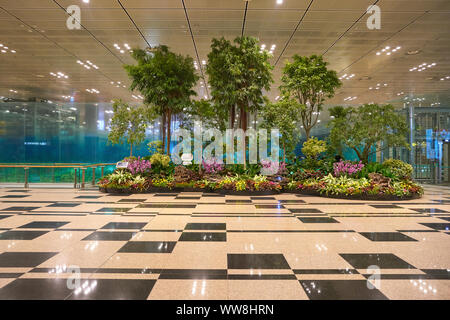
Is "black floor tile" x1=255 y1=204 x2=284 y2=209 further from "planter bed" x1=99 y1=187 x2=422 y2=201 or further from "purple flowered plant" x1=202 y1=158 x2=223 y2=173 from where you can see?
"purple flowered plant" x1=202 y1=158 x2=223 y2=173

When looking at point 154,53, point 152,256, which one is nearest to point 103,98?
point 154,53

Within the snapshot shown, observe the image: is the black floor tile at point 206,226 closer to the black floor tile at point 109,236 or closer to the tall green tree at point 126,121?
the black floor tile at point 109,236

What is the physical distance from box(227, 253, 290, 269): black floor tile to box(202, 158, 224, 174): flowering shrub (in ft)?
21.2

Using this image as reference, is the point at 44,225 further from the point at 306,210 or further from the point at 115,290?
the point at 306,210

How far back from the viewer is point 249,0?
6.61 metres

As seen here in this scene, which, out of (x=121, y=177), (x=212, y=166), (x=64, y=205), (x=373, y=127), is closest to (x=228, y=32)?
(x=212, y=166)

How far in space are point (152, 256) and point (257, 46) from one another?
7.48 meters

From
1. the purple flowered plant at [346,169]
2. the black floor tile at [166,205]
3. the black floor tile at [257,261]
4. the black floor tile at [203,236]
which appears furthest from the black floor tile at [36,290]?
the purple flowered plant at [346,169]

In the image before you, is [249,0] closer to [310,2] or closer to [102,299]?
[310,2]

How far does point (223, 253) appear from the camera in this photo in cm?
338

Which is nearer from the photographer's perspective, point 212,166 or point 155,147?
point 212,166

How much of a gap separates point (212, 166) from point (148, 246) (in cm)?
627

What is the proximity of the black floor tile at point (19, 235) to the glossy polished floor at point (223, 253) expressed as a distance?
13 millimetres

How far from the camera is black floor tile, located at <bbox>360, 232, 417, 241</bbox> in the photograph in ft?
13.1
